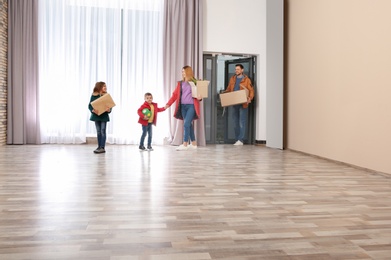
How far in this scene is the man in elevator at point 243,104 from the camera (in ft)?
22.1

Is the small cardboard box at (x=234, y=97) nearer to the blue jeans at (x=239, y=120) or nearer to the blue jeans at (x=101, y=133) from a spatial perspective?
the blue jeans at (x=239, y=120)

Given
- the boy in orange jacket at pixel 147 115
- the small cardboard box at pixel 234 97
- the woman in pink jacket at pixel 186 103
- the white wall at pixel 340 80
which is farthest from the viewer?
the small cardboard box at pixel 234 97

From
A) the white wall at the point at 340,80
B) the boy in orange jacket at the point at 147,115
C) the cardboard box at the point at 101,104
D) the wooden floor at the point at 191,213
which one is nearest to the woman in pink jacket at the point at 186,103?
the boy in orange jacket at the point at 147,115

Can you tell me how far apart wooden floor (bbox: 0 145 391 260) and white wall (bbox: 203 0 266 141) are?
Result: 340 cm

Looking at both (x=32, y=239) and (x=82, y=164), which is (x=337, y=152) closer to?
(x=82, y=164)

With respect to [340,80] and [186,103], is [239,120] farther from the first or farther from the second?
[340,80]

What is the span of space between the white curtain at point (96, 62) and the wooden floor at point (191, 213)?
2.78 meters

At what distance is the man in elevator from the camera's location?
6.75 metres

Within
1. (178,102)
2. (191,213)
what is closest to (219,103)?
(178,102)

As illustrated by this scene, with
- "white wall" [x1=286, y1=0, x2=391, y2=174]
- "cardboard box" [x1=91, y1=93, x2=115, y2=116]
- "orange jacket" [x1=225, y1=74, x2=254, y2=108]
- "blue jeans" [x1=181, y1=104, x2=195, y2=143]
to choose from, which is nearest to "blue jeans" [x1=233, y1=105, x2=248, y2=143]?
"orange jacket" [x1=225, y1=74, x2=254, y2=108]

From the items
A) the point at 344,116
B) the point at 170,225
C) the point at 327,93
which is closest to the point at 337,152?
the point at 344,116

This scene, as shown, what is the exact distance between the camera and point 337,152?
14.5 ft

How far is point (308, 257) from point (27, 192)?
6.13 feet

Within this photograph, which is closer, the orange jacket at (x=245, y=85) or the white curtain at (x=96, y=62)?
the white curtain at (x=96, y=62)
